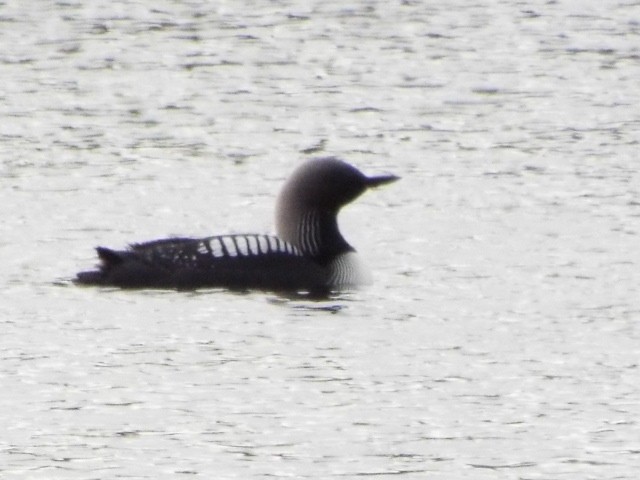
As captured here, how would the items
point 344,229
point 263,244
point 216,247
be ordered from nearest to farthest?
point 216,247
point 263,244
point 344,229

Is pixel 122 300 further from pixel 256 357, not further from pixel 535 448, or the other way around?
pixel 535 448

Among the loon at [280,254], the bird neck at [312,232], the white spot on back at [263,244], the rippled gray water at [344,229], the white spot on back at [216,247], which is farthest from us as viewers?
the bird neck at [312,232]

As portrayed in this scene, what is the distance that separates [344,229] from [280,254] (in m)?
1.70

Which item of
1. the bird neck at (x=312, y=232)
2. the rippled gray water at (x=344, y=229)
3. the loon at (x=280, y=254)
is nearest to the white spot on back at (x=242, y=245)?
the loon at (x=280, y=254)

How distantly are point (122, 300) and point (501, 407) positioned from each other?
2.95 metres

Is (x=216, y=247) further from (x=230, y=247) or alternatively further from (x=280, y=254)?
(x=280, y=254)

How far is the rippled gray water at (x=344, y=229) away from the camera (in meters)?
8.28

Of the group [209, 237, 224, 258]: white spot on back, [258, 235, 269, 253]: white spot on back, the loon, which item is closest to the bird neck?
the loon


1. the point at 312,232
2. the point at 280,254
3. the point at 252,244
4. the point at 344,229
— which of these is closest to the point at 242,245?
the point at 252,244

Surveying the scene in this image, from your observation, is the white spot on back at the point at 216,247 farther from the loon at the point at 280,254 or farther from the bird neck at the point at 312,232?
the bird neck at the point at 312,232

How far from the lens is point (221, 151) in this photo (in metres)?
15.5

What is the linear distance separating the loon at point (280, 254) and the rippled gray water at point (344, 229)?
18 centimetres

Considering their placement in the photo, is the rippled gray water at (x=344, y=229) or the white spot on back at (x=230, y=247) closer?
the rippled gray water at (x=344, y=229)

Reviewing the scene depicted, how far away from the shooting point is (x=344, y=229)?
43.8ft
